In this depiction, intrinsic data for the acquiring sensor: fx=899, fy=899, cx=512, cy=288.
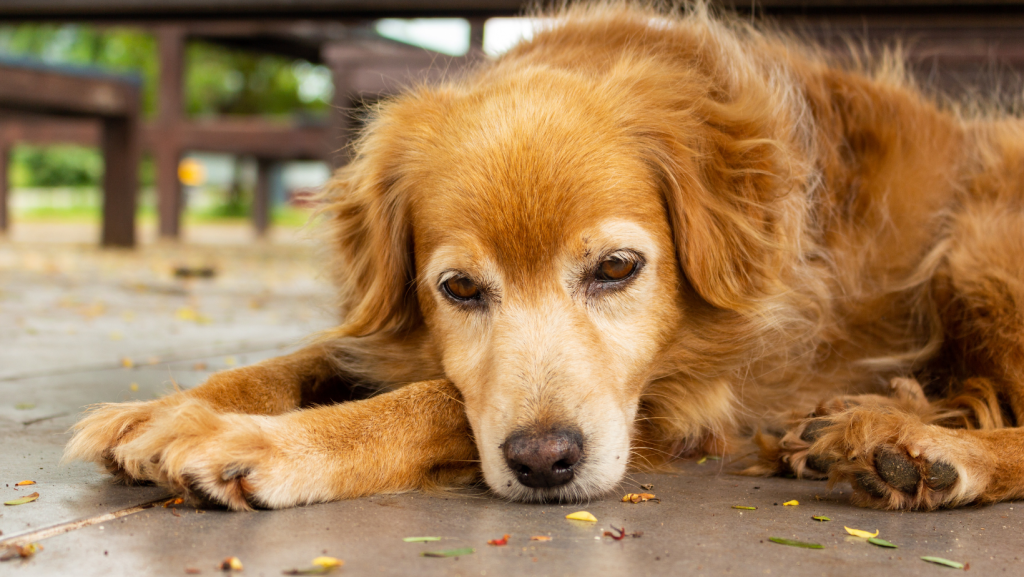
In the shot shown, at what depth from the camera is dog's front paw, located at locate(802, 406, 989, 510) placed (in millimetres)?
2240

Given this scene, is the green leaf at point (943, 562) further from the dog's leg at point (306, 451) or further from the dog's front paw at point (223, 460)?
the dog's front paw at point (223, 460)

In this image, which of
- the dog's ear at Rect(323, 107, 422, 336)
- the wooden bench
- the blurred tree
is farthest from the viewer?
the blurred tree

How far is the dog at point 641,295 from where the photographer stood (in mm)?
2248

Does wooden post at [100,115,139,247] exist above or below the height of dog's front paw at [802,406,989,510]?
above

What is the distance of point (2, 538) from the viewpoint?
179cm

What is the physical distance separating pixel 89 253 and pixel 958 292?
35.4 feet

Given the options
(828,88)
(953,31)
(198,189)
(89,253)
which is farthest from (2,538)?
(198,189)

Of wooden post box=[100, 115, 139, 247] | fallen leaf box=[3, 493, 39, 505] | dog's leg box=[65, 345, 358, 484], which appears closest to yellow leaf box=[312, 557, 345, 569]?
dog's leg box=[65, 345, 358, 484]

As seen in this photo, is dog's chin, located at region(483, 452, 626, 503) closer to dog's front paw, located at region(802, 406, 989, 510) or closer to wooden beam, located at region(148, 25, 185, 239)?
dog's front paw, located at region(802, 406, 989, 510)

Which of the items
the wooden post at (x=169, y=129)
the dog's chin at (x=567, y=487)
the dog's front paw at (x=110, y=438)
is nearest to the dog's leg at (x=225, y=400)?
the dog's front paw at (x=110, y=438)

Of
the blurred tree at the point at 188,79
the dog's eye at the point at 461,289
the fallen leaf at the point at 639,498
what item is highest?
the blurred tree at the point at 188,79

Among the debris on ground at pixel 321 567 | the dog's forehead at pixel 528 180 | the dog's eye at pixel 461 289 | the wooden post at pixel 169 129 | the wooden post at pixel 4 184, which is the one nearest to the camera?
the debris on ground at pixel 321 567

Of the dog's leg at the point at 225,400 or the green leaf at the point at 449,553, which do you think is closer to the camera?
the green leaf at the point at 449,553

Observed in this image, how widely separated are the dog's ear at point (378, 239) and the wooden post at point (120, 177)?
32.0 ft
